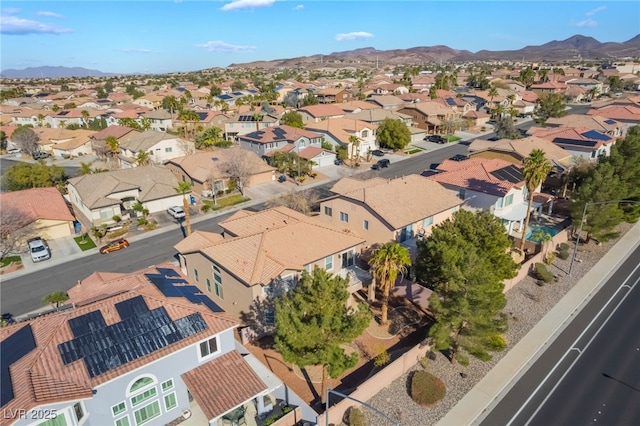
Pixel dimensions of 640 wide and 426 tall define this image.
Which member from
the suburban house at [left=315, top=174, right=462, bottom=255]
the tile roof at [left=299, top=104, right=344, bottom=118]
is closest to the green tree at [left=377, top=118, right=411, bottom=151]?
the tile roof at [left=299, top=104, right=344, bottom=118]

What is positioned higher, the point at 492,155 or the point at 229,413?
the point at 492,155

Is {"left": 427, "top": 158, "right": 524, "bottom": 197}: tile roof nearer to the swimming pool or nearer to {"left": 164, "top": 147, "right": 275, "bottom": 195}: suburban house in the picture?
the swimming pool

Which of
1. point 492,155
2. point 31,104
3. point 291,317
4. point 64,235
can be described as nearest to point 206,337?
point 291,317

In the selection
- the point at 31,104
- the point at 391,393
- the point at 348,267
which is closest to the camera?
the point at 391,393

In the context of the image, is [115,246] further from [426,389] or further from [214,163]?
[426,389]

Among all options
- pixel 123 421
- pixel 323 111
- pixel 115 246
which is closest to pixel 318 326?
pixel 123 421

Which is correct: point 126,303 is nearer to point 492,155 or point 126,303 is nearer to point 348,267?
point 348,267

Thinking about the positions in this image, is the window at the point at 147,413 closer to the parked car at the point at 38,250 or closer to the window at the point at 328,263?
the window at the point at 328,263

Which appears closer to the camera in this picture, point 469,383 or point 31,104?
point 469,383
